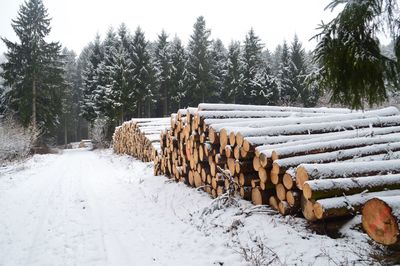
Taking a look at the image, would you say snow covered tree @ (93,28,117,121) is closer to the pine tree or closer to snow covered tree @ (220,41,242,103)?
the pine tree

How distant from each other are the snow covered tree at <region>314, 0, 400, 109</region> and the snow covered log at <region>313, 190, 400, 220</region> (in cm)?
139

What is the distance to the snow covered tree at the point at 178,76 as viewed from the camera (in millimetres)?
42750

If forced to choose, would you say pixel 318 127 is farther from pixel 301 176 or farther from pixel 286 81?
pixel 286 81

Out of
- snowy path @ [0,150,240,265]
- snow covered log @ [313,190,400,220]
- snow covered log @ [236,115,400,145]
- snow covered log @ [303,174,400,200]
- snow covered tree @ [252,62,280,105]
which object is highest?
snow covered tree @ [252,62,280,105]

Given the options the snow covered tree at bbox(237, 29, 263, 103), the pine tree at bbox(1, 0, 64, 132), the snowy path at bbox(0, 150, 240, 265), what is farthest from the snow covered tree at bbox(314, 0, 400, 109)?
the snow covered tree at bbox(237, 29, 263, 103)

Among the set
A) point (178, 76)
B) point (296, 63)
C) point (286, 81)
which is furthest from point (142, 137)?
point (296, 63)

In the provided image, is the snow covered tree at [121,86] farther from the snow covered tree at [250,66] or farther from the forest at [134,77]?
the snow covered tree at [250,66]

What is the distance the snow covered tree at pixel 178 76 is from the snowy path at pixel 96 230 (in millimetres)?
32754

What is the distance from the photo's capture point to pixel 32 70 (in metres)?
31.4

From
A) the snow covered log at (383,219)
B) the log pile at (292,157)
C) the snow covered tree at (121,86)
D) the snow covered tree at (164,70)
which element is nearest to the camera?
the snow covered log at (383,219)

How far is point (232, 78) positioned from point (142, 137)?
94.3 ft

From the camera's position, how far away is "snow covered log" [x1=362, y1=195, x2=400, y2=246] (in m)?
3.52

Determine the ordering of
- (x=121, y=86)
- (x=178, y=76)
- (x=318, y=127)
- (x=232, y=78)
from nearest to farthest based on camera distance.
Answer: (x=318, y=127) → (x=121, y=86) → (x=178, y=76) → (x=232, y=78)

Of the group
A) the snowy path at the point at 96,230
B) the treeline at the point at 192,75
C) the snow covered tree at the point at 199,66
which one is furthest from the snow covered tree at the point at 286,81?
the snowy path at the point at 96,230
